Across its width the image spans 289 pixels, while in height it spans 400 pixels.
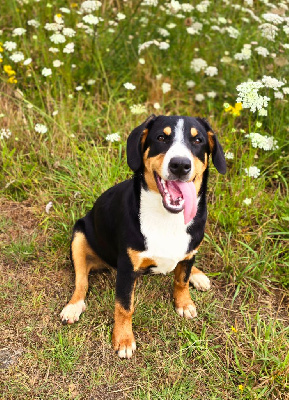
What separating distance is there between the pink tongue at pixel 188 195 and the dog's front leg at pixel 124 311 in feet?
1.56

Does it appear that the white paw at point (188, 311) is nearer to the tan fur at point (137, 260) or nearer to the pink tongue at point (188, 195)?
the tan fur at point (137, 260)

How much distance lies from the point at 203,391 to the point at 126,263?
0.88 metres

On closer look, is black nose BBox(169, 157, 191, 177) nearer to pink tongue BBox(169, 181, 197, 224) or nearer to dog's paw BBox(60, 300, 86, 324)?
pink tongue BBox(169, 181, 197, 224)

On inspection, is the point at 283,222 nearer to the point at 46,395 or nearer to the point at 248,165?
the point at 248,165

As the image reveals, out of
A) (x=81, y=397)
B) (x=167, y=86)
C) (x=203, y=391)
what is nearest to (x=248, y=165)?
(x=167, y=86)

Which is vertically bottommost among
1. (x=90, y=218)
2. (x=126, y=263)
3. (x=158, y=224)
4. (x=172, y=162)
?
Answer: (x=90, y=218)

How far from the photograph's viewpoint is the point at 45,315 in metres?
2.79

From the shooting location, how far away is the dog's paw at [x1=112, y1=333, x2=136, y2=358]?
2.55 metres

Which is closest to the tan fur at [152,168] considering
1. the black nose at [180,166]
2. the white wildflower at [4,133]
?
the black nose at [180,166]

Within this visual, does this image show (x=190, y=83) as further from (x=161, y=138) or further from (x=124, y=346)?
(x=124, y=346)

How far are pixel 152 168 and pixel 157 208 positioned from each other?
0.81 ft

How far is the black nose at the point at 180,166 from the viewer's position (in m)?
2.08

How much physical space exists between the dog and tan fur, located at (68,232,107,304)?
0.25 ft

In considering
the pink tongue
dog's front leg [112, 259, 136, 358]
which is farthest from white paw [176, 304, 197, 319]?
the pink tongue
